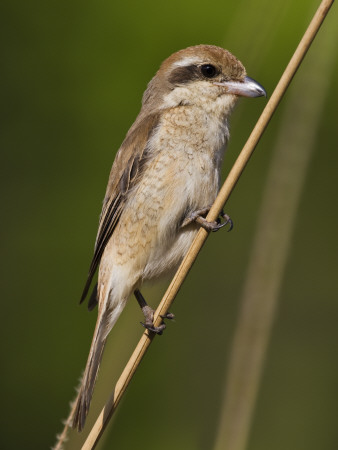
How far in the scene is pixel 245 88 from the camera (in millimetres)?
2395

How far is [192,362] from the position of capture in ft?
9.65

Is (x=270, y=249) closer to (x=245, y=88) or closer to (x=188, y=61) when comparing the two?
(x=245, y=88)

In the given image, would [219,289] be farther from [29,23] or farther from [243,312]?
[29,23]

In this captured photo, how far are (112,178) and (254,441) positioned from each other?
1200 mm

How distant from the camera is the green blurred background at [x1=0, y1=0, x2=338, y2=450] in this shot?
2947 millimetres

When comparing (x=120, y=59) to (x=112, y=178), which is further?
(x=120, y=59)

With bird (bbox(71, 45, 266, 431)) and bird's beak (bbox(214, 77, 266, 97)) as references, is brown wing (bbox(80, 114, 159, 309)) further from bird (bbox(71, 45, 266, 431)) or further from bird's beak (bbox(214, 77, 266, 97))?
bird's beak (bbox(214, 77, 266, 97))

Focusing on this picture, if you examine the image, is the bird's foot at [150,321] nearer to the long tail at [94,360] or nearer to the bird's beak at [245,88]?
the long tail at [94,360]

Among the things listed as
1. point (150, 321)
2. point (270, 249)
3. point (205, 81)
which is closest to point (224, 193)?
point (270, 249)

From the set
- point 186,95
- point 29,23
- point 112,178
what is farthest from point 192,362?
point 29,23

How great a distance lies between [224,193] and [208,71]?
79 cm

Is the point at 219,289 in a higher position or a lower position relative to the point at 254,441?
higher

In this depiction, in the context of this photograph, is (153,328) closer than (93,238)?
Yes

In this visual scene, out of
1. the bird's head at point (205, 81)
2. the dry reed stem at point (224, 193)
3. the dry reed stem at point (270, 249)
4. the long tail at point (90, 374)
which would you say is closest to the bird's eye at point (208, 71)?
the bird's head at point (205, 81)
